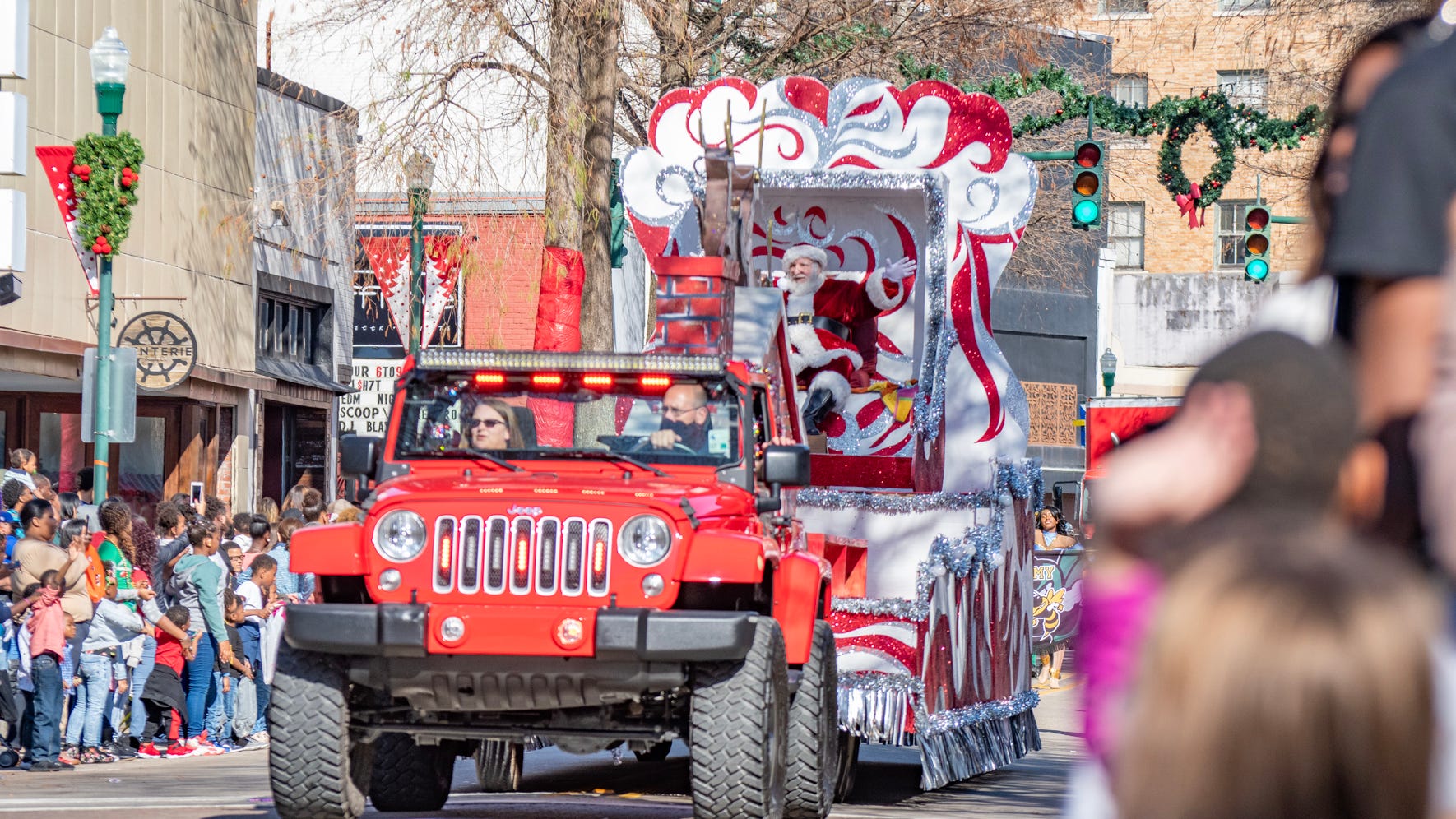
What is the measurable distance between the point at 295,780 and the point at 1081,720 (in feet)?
20.7

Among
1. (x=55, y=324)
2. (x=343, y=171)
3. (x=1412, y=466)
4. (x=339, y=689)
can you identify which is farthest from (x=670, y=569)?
(x=55, y=324)

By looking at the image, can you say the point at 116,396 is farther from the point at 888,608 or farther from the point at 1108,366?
the point at 1108,366

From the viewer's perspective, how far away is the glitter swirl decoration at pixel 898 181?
13625 millimetres

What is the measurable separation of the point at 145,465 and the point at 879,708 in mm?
17507

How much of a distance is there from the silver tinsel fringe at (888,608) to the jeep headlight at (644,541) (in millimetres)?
3086

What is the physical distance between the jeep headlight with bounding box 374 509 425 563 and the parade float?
164 inches

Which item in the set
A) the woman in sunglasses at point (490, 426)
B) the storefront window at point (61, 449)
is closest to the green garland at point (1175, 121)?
the woman in sunglasses at point (490, 426)

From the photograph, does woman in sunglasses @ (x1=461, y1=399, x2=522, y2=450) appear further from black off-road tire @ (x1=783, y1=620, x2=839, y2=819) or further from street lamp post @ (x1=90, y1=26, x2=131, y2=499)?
street lamp post @ (x1=90, y1=26, x2=131, y2=499)

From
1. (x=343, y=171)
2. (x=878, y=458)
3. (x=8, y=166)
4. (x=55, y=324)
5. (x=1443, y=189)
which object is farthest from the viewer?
(x=55, y=324)

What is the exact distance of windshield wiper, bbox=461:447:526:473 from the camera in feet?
31.0

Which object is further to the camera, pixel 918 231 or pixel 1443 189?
pixel 918 231

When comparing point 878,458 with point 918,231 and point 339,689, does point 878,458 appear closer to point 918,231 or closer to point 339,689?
point 918,231

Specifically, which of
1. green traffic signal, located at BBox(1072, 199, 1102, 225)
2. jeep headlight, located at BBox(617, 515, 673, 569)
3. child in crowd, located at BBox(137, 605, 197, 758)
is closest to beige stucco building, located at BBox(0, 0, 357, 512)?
child in crowd, located at BBox(137, 605, 197, 758)

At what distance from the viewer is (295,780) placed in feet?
28.0
